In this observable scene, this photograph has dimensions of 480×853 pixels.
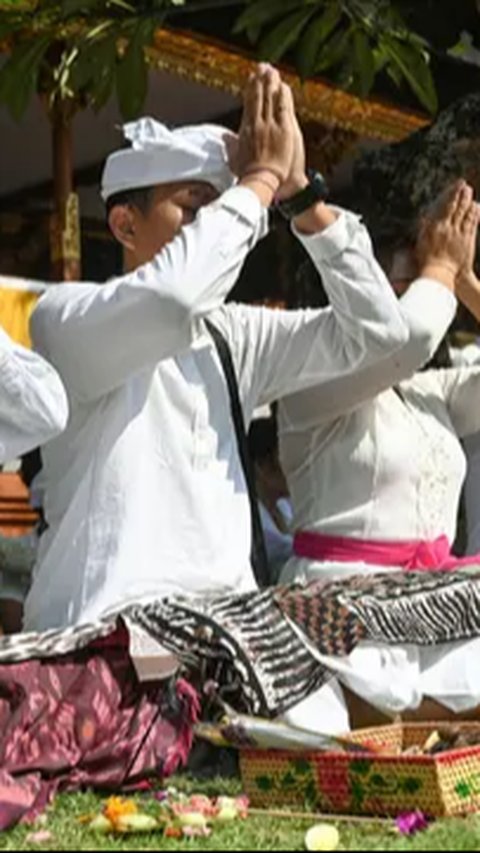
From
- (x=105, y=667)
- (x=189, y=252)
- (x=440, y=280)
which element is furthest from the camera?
(x=440, y=280)

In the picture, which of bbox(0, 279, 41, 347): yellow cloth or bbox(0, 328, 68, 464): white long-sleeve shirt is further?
bbox(0, 279, 41, 347): yellow cloth

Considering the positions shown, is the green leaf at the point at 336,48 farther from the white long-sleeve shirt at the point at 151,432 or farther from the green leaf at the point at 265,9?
the white long-sleeve shirt at the point at 151,432

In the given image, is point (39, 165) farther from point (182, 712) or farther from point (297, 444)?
point (182, 712)

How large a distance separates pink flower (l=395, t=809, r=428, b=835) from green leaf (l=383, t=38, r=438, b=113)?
5.48 ft

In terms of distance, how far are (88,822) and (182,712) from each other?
42 cm

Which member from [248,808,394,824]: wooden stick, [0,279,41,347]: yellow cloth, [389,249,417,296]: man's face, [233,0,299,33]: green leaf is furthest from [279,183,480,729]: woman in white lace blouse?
[0,279,41,347]: yellow cloth

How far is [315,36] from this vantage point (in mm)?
3309

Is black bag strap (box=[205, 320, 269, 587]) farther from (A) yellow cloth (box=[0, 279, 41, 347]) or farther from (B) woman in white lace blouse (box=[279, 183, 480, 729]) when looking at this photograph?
(A) yellow cloth (box=[0, 279, 41, 347])

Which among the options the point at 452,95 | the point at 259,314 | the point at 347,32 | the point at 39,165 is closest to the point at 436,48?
the point at 347,32

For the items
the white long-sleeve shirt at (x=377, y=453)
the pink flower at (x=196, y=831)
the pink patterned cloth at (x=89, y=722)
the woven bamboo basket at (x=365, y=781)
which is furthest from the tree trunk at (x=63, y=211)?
the pink flower at (x=196, y=831)

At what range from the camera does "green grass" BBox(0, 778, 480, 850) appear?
1.98 m

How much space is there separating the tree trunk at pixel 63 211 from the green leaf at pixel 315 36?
3415mm

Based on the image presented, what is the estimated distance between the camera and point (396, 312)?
307 cm

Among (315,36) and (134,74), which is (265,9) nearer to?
(315,36)
